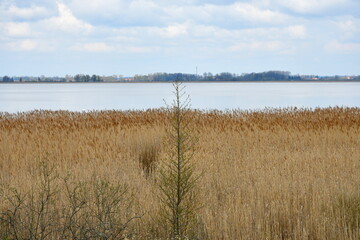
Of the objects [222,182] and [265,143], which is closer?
[222,182]

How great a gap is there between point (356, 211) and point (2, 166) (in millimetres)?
8753

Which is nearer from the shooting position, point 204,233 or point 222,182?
point 204,233

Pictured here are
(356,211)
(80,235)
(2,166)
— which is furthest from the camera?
(2,166)

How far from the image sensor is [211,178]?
9461 millimetres

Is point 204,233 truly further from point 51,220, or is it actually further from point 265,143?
point 265,143

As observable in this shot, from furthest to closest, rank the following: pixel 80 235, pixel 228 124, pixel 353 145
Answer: pixel 228 124
pixel 353 145
pixel 80 235

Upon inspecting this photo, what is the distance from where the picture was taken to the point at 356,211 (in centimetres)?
726

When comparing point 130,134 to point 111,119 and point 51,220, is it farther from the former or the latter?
point 51,220

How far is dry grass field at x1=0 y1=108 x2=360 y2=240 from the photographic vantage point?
6.84m

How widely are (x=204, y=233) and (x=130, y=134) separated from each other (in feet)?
26.5

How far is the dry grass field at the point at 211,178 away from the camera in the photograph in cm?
684

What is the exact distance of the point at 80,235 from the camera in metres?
6.48

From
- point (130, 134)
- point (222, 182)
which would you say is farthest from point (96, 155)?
point (222, 182)

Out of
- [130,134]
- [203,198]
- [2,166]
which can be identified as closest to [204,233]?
[203,198]
